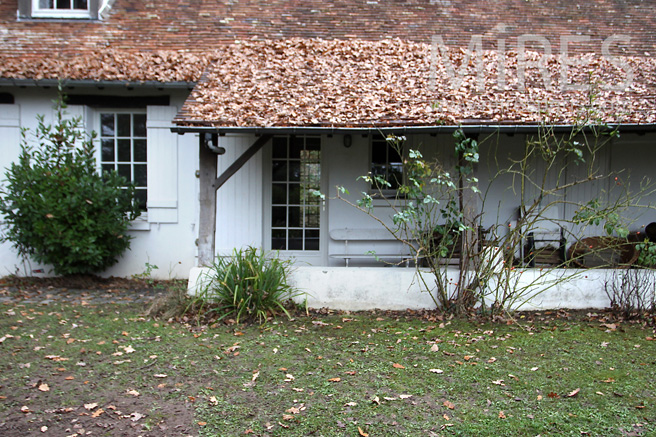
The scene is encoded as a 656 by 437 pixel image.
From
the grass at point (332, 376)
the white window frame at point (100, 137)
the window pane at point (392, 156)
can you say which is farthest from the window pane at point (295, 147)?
the grass at point (332, 376)

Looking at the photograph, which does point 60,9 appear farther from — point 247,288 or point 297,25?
point 247,288

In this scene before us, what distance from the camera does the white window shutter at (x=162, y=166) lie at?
7.97m

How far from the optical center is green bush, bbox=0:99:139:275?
6.96 m

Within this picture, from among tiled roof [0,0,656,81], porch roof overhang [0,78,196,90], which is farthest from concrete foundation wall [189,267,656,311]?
tiled roof [0,0,656,81]

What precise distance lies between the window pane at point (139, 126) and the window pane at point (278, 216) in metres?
2.53

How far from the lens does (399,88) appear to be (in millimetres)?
6723

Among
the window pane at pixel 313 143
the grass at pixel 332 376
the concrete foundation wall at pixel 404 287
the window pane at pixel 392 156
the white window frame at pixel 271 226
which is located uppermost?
the window pane at pixel 313 143

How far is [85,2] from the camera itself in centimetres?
913

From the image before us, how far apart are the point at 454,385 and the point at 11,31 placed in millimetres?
9264

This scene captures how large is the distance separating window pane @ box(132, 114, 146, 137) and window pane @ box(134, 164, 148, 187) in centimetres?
54

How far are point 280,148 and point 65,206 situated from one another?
3.33 metres

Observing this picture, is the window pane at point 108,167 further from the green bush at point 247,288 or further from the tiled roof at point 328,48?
the green bush at point 247,288

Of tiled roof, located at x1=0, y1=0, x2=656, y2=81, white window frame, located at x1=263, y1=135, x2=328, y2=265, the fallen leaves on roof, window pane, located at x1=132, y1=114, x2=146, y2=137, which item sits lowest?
white window frame, located at x1=263, y1=135, x2=328, y2=265

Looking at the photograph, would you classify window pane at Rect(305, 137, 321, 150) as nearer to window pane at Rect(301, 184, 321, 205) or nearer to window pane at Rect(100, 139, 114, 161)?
window pane at Rect(301, 184, 321, 205)
